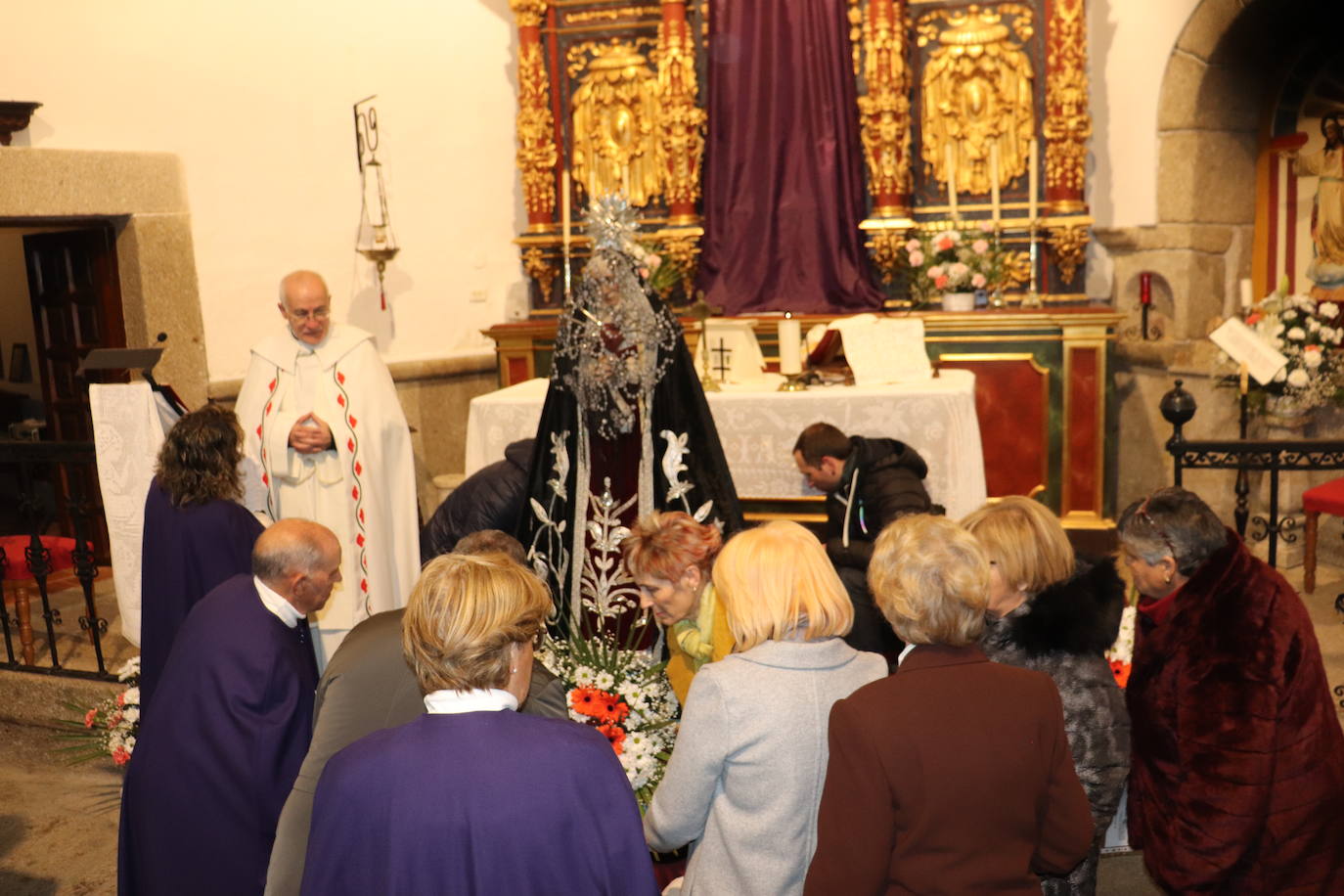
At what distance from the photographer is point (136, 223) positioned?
668cm

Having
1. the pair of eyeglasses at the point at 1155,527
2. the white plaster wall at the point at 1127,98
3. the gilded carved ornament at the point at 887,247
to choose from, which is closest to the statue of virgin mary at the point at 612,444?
the pair of eyeglasses at the point at 1155,527

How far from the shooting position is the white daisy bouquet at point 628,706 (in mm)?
3334

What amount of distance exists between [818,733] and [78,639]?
15.1 feet

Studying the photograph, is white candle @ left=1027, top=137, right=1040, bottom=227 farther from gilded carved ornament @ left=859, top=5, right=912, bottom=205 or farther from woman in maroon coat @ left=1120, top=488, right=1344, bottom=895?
woman in maroon coat @ left=1120, top=488, right=1344, bottom=895

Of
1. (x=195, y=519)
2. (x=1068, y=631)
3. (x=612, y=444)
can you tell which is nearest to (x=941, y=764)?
(x=1068, y=631)

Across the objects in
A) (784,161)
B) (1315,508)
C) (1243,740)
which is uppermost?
(784,161)

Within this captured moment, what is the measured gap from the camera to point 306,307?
4719mm

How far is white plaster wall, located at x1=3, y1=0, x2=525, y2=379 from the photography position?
21.2ft

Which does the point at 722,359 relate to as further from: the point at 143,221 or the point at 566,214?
the point at 143,221

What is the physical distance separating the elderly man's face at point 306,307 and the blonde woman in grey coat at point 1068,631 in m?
2.91

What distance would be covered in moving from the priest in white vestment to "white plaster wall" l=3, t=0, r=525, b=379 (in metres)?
2.45

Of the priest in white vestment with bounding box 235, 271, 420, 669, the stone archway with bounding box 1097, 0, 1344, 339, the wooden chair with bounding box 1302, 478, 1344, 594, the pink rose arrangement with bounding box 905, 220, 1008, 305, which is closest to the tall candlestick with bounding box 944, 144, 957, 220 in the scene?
the pink rose arrangement with bounding box 905, 220, 1008, 305

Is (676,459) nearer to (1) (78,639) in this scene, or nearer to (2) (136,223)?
(1) (78,639)

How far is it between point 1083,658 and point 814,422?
312cm
